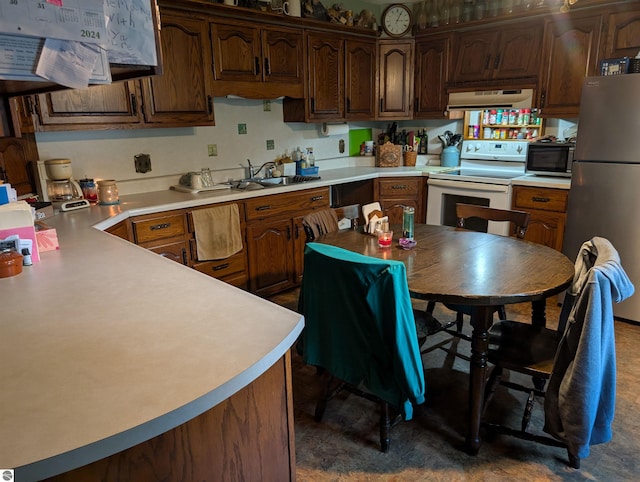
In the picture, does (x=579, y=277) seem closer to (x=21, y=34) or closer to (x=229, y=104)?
(x=21, y=34)

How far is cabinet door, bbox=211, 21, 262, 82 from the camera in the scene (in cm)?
320

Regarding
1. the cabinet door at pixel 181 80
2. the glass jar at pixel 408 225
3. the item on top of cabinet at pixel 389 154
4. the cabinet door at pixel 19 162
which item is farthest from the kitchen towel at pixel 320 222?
the item on top of cabinet at pixel 389 154

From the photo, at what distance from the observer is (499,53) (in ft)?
12.6

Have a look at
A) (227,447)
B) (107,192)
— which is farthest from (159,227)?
(227,447)

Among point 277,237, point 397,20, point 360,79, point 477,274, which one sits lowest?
point 277,237

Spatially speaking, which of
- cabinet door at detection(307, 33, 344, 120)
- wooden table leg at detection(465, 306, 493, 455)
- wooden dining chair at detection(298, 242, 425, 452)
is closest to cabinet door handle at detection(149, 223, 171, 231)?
wooden dining chair at detection(298, 242, 425, 452)

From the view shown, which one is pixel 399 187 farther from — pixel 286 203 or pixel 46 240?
pixel 46 240

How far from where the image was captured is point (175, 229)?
116 inches

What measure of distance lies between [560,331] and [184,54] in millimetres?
2803

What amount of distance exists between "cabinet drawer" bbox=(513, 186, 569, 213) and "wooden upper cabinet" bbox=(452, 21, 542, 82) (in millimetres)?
988

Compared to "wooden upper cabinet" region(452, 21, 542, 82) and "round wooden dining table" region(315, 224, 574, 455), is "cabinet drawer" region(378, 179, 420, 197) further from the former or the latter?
"round wooden dining table" region(315, 224, 574, 455)

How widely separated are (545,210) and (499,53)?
1446mm

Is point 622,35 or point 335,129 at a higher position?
point 622,35

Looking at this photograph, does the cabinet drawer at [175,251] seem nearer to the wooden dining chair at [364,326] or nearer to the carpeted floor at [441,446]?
the carpeted floor at [441,446]
